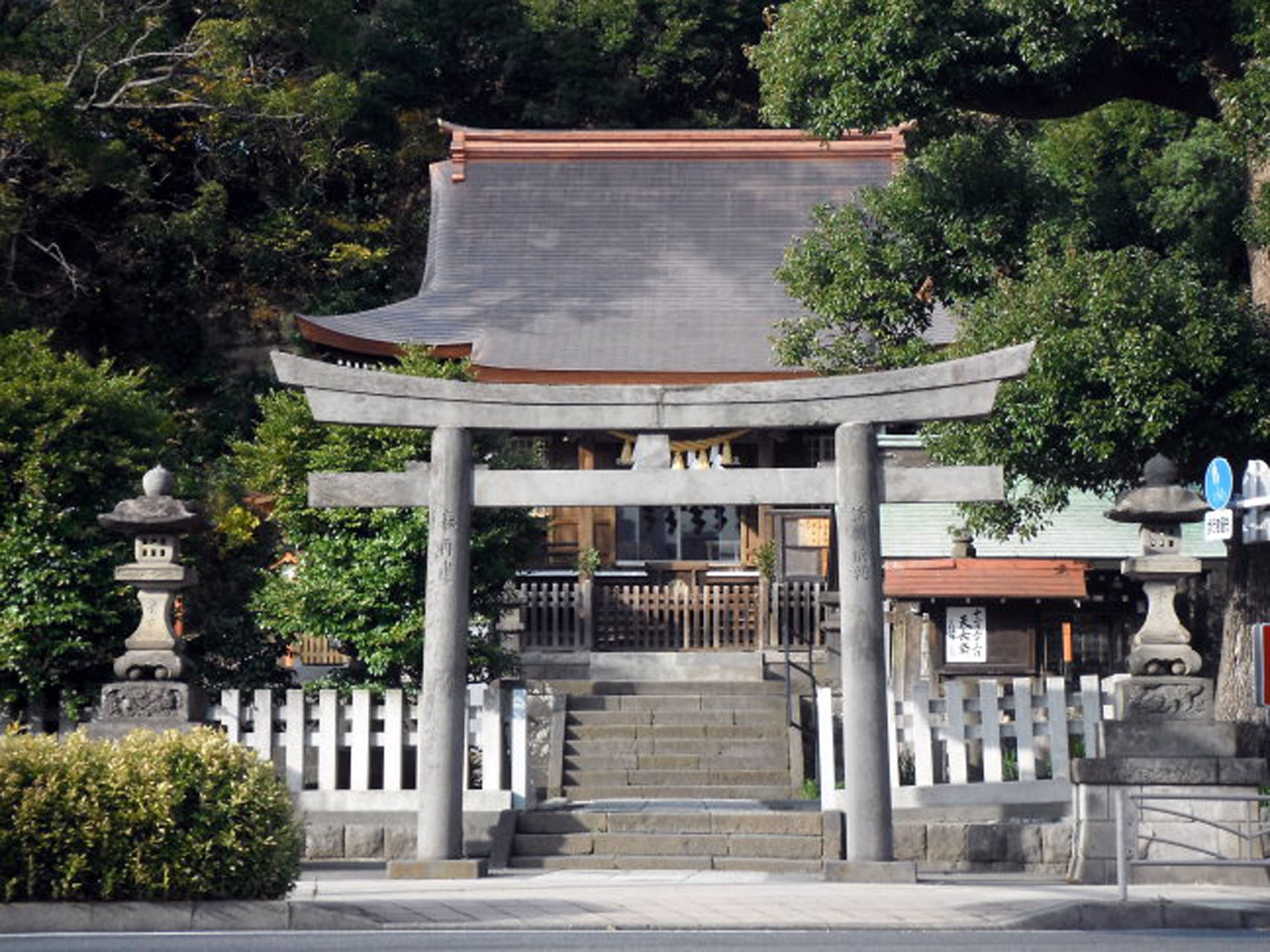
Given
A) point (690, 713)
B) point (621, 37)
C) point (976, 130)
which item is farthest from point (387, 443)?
point (621, 37)

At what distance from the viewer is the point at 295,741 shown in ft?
54.2

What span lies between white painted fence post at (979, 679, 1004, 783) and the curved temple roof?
1154 centimetres

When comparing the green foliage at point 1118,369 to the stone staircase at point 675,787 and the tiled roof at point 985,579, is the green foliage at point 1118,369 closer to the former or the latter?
the stone staircase at point 675,787

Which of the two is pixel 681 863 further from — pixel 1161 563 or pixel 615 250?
pixel 615 250

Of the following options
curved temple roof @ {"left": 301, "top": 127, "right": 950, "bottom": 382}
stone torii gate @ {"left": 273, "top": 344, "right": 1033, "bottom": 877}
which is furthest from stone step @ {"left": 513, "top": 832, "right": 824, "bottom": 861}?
curved temple roof @ {"left": 301, "top": 127, "right": 950, "bottom": 382}

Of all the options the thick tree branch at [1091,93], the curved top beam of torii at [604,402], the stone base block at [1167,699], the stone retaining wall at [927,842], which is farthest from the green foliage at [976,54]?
the stone retaining wall at [927,842]

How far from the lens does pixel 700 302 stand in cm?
3086

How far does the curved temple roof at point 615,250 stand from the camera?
28375mm

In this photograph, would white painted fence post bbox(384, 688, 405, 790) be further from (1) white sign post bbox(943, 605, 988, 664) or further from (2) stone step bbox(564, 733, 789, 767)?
(1) white sign post bbox(943, 605, 988, 664)

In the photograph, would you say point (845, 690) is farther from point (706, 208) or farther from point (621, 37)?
point (621, 37)

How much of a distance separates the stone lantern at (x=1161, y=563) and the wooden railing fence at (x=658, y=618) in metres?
10.9

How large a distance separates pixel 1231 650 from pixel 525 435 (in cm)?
1328

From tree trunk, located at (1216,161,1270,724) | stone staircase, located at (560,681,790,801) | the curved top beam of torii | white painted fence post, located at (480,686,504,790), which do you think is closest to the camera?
the curved top beam of torii

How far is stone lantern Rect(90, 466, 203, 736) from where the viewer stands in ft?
51.6
